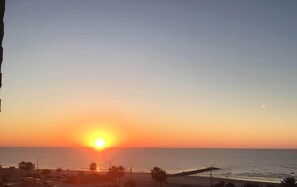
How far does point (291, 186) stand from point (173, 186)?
2057 inches

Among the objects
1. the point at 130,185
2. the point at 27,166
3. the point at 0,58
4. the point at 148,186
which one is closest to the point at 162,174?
the point at 130,185

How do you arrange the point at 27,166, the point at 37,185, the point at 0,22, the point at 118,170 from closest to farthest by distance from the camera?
the point at 0,22
the point at 37,185
the point at 118,170
the point at 27,166

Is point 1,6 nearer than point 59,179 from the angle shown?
Yes

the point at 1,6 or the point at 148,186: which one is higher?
the point at 1,6

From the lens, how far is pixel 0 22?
22.0 meters

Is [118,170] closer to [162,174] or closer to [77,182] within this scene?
[77,182]

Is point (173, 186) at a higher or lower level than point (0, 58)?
lower

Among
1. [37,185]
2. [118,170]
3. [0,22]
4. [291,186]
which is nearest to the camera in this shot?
[0,22]

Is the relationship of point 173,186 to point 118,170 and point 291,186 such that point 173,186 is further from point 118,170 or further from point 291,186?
point 291,186

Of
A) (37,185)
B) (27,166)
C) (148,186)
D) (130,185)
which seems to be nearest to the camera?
(130,185)

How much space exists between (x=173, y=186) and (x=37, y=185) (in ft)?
125

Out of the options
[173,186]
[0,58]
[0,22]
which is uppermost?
[0,22]

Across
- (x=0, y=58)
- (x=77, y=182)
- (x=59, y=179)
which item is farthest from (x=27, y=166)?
(x=0, y=58)

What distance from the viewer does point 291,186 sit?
59938 millimetres
